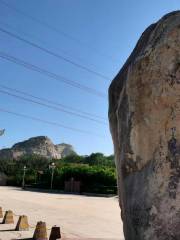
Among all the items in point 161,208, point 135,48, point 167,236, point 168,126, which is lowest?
point 167,236

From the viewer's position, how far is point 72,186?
160 feet

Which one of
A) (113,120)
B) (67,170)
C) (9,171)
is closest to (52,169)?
(67,170)

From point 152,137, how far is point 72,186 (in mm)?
44999

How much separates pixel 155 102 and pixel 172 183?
2.80ft

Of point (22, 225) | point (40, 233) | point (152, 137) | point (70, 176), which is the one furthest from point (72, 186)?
point (152, 137)

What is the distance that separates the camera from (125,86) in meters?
4.86

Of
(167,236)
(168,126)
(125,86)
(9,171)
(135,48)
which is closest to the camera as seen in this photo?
(167,236)

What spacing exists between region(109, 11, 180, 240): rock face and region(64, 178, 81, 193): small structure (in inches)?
1692

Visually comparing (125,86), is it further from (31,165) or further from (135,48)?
(31,165)

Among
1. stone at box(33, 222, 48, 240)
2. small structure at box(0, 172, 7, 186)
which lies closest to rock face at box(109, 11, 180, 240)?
stone at box(33, 222, 48, 240)

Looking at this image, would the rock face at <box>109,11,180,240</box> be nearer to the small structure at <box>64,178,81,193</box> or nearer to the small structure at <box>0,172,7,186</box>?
the small structure at <box>64,178,81,193</box>

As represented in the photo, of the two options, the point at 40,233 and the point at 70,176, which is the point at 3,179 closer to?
the point at 70,176

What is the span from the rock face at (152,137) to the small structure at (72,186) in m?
43.0

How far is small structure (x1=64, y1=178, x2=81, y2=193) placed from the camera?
47581mm
